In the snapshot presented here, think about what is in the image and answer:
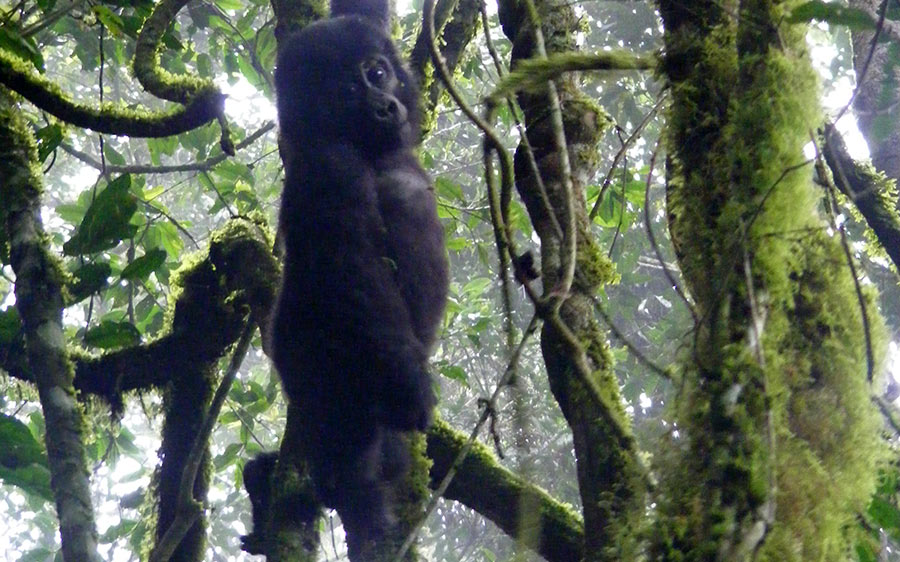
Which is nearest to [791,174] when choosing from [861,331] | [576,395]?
[861,331]

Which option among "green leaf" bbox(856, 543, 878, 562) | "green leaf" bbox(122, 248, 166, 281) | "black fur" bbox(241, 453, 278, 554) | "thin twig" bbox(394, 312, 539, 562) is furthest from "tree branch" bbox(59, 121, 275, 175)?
"green leaf" bbox(856, 543, 878, 562)

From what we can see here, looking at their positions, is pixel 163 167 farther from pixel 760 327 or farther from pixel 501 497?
pixel 760 327

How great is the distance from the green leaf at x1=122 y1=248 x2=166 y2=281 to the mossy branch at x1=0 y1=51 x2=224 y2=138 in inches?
21.0

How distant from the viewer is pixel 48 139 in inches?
142

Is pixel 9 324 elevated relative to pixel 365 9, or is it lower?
lower

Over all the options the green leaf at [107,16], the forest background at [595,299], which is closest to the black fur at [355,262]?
the forest background at [595,299]

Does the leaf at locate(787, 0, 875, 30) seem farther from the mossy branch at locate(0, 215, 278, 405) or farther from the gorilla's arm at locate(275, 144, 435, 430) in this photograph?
the mossy branch at locate(0, 215, 278, 405)

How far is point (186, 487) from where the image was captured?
3.28 meters

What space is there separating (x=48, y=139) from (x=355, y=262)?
1342mm

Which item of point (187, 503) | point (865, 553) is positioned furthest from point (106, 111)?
point (865, 553)

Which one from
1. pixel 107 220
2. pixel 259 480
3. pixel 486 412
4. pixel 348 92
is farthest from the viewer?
pixel 348 92

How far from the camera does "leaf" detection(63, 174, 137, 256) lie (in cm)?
348

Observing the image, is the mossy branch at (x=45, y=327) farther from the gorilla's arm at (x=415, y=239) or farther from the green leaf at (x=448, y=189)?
the green leaf at (x=448, y=189)

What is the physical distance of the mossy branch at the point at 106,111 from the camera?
364cm
